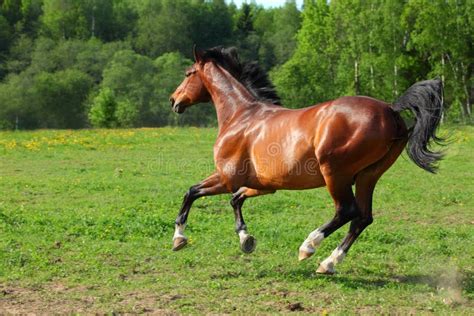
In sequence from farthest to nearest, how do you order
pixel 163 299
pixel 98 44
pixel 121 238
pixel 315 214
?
pixel 98 44 < pixel 315 214 < pixel 121 238 < pixel 163 299

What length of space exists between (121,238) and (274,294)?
11.1 feet

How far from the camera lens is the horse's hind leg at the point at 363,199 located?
23.9ft

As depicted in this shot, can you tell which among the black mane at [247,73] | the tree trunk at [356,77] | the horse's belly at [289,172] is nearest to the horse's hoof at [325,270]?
the horse's belly at [289,172]

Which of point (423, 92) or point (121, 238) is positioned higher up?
point (423, 92)

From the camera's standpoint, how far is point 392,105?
283 inches

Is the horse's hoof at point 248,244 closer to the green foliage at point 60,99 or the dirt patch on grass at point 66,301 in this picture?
the dirt patch on grass at point 66,301

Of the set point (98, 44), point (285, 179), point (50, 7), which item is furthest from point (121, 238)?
point (50, 7)

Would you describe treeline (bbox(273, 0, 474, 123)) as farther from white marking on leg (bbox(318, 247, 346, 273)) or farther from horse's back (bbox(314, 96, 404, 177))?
horse's back (bbox(314, 96, 404, 177))

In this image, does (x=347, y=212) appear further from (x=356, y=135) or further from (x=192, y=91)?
(x=192, y=91)

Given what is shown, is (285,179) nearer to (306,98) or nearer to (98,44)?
(306,98)

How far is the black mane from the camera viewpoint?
888cm

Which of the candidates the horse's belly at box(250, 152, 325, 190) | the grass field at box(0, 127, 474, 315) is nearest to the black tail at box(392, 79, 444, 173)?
the grass field at box(0, 127, 474, 315)

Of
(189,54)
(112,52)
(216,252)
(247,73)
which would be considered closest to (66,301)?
(216,252)

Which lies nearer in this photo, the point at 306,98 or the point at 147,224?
the point at 147,224
